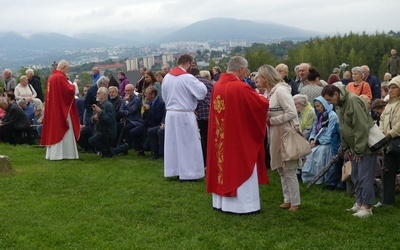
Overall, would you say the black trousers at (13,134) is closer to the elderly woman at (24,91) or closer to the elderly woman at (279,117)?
the elderly woman at (24,91)

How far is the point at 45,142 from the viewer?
12547mm

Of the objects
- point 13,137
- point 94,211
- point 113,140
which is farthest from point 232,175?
point 13,137

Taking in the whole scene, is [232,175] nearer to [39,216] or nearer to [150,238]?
[150,238]

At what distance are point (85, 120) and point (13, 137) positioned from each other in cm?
265

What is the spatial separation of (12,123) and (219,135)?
28.2 feet

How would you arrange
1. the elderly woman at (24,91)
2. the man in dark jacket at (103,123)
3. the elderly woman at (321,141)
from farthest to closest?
the elderly woman at (24,91)
the man in dark jacket at (103,123)
the elderly woman at (321,141)

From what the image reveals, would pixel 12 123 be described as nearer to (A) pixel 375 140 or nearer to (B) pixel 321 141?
(B) pixel 321 141

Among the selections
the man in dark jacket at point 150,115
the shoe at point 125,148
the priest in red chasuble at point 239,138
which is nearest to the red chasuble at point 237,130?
the priest in red chasuble at point 239,138

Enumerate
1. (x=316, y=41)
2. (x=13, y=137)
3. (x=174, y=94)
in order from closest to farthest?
(x=174, y=94), (x=13, y=137), (x=316, y=41)

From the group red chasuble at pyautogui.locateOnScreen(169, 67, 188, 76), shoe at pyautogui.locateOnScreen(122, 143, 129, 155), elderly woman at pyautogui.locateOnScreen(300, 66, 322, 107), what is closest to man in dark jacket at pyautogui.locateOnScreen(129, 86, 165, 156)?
shoe at pyautogui.locateOnScreen(122, 143, 129, 155)

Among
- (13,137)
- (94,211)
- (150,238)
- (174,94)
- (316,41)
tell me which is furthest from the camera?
(316,41)

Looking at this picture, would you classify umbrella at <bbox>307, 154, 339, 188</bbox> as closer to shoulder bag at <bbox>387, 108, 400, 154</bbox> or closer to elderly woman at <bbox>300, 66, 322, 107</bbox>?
shoulder bag at <bbox>387, 108, 400, 154</bbox>

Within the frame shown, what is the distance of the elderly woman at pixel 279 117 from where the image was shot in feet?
24.5

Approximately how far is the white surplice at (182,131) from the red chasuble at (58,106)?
3.33 metres
